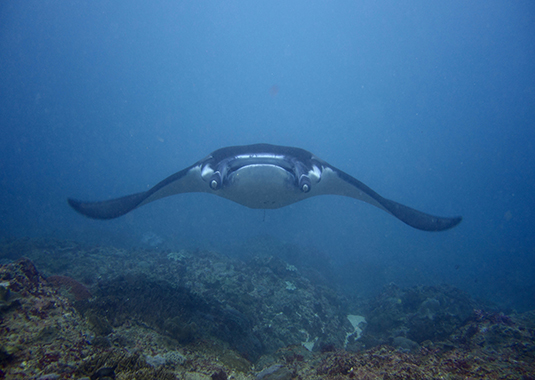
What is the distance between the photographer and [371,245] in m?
42.1

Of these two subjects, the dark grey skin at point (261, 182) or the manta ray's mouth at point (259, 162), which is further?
the manta ray's mouth at point (259, 162)

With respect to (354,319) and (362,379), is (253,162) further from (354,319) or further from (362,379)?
(354,319)

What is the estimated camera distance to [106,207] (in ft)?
15.0

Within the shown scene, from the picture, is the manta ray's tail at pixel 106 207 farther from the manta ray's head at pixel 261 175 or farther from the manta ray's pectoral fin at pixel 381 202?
the manta ray's pectoral fin at pixel 381 202

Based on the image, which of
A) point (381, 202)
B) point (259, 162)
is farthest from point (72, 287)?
point (381, 202)

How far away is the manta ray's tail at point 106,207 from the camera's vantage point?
14.2 feet

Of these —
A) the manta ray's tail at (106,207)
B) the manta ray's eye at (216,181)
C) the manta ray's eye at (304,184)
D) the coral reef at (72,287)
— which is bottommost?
the coral reef at (72,287)

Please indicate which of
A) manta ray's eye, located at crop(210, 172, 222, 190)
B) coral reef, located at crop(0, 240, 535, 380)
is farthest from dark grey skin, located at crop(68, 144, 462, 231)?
coral reef, located at crop(0, 240, 535, 380)

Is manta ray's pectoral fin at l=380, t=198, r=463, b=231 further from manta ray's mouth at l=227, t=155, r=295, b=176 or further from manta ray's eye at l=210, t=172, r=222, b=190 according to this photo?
manta ray's eye at l=210, t=172, r=222, b=190

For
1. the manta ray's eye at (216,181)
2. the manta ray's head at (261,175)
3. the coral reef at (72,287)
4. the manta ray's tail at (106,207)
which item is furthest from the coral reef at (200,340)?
the manta ray's head at (261,175)

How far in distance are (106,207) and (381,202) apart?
615 centimetres

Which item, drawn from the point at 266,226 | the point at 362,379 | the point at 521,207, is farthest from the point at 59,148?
the point at 521,207

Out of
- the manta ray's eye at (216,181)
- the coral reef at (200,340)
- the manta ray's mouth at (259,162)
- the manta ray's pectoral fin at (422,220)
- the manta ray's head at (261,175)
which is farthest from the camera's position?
the manta ray's mouth at (259,162)

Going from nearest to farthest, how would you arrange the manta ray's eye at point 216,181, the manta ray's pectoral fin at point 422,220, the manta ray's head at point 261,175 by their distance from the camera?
the manta ray's eye at point 216,181, the manta ray's head at point 261,175, the manta ray's pectoral fin at point 422,220
